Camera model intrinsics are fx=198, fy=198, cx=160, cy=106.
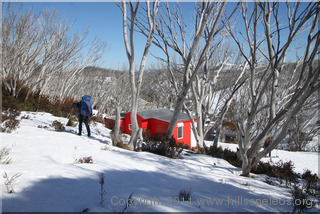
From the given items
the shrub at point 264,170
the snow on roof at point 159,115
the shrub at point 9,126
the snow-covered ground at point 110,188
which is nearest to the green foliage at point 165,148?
the snow-covered ground at point 110,188

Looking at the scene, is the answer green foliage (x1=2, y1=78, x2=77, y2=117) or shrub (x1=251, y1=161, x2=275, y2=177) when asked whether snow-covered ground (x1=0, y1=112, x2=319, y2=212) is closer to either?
shrub (x1=251, y1=161, x2=275, y2=177)

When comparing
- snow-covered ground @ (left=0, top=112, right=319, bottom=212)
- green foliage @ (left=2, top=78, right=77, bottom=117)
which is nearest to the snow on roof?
green foliage @ (left=2, top=78, right=77, bottom=117)

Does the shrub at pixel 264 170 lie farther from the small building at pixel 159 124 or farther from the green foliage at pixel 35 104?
the green foliage at pixel 35 104

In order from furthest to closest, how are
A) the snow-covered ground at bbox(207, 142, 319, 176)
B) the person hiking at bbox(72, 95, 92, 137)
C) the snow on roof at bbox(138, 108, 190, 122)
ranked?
the snow on roof at bbox(138, 108, 190, 122), the snow-covered ground at bbox(207, 142, 319, 176), the person hiking at bbox(72, 95, 92, 137)

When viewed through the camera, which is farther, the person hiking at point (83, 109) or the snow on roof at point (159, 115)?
the snow on roof at point (159, 115)

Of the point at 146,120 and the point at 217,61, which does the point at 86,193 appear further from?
the point at 146,120

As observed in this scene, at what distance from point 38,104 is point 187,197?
1006cm

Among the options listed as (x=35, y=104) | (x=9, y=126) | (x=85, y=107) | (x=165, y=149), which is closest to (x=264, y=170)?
(x=165, y=149)

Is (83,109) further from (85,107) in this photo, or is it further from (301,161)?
(301,161)

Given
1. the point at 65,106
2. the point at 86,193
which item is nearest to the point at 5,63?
the point at 65,106

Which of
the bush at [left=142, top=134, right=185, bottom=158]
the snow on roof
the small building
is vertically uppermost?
the snow on roof

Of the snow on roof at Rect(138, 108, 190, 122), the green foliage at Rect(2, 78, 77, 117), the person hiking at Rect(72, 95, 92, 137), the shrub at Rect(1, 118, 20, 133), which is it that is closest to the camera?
the shrub at Rect(1, 118, 20, 133)

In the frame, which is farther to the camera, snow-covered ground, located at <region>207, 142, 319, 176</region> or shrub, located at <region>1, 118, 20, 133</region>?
snow-covered ground, located at <region>207, 142, 319, 176</region>

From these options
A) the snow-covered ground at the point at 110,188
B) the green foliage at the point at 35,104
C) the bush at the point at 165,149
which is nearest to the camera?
the snow-covered ground at the point at 110,188
